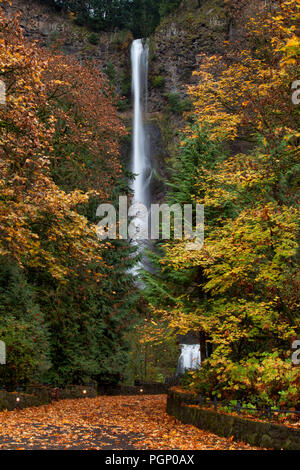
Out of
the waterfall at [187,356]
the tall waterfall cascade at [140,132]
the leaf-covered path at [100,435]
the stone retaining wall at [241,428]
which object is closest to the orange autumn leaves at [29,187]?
the leaf-covered path at [100,435]

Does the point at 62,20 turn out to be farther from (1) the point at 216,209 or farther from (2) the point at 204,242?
(2) the point at 204,242

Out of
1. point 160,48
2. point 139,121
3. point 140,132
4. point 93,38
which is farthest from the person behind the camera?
point 93,38

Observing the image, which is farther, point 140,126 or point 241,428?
point 140,126

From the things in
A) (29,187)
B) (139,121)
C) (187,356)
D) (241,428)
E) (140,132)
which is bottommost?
(187,356)

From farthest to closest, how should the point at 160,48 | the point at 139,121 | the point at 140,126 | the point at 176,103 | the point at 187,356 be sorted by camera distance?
the point at 160,48
the point at 139,121
the point at 140,126
the point at 176,103
the point at 187,356

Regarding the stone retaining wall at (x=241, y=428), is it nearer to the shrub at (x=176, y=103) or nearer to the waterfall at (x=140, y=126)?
the waterfall at (x=140, y=126)

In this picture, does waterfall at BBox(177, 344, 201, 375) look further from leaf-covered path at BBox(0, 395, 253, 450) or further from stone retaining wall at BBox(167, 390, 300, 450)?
leaf-covered path at BBox(0, 395, 253, 450)

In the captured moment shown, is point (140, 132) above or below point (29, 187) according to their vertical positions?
above

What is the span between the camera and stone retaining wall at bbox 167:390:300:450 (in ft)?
20.9

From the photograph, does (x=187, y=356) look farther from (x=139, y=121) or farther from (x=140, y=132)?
(x=139, y=121)

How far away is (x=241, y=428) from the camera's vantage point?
24.5ft

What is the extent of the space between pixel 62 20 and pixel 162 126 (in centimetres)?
1908

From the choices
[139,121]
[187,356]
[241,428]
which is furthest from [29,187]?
[139,121]

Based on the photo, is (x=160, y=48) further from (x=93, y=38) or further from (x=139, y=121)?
(x=93, y=38)
